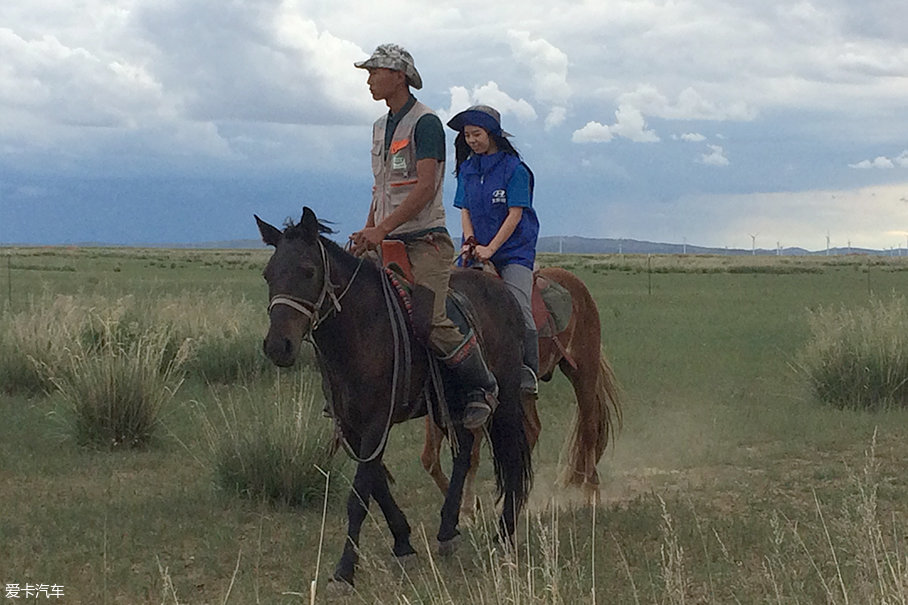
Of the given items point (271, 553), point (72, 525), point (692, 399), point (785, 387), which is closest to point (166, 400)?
point (72, 525)

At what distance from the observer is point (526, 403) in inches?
273

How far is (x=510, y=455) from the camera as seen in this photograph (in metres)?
5.98

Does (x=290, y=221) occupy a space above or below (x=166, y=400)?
above

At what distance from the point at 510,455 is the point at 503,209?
164 centimetres

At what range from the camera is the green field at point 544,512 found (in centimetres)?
488

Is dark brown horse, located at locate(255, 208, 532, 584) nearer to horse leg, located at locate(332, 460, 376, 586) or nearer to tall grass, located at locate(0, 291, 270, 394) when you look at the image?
horse leg, located at locate(332, 460, 376, 586)

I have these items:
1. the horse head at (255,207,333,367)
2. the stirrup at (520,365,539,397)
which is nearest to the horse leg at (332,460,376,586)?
the horse head at (255,207,333,367)

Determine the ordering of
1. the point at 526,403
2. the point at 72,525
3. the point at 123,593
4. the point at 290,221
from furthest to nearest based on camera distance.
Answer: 1. the point at 526,403
2. the point at 72,525
3. the point at 123,593
4. the point at 290,221

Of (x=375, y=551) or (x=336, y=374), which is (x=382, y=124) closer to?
(x=336, y=374)

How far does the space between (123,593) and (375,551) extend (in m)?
1.49

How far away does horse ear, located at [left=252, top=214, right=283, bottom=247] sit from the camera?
15.7 ft

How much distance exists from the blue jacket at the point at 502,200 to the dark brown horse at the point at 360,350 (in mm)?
620

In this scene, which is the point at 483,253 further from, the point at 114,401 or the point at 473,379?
the point at 114,401

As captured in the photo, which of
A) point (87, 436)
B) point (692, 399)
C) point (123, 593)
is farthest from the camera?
point (692, 399)
